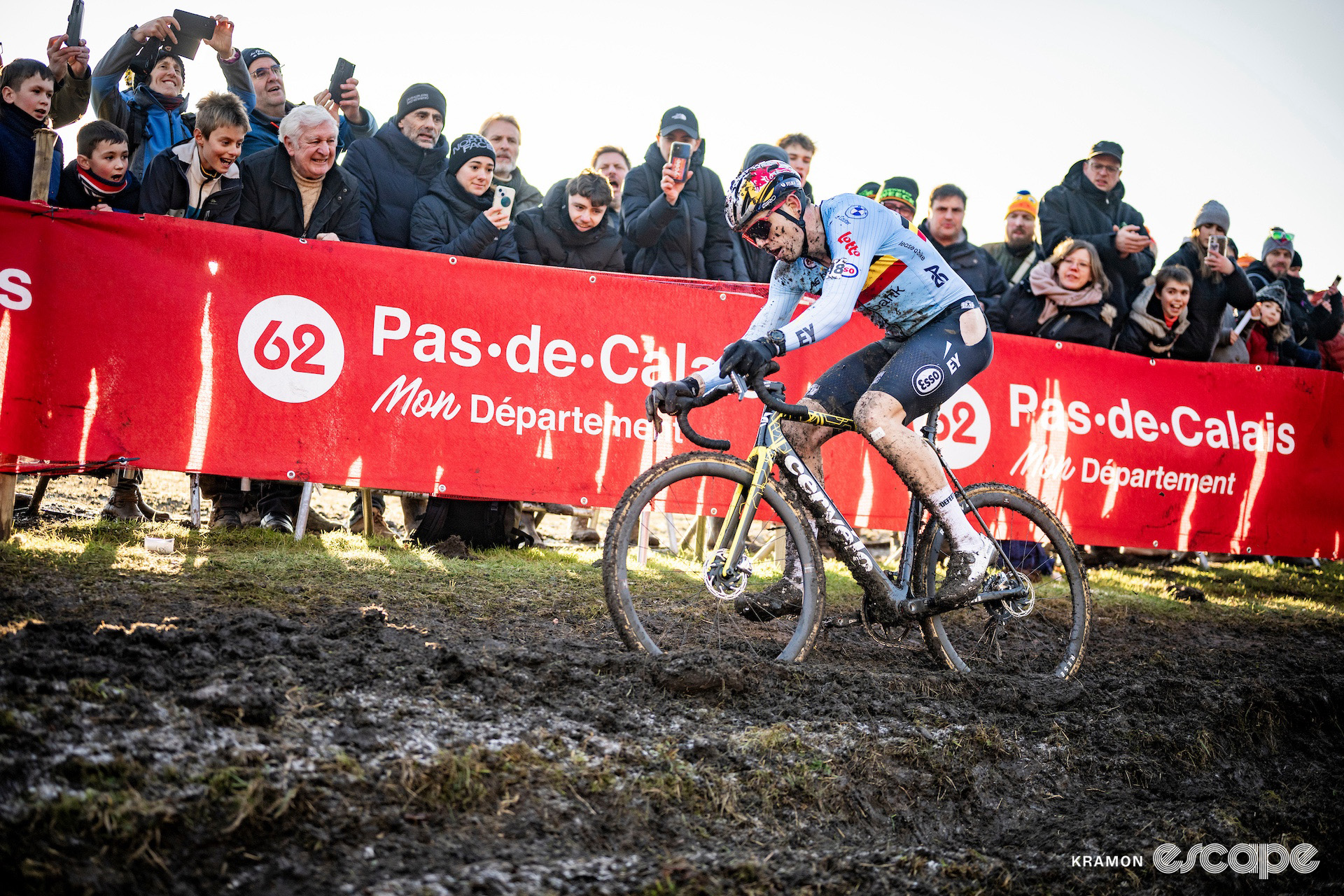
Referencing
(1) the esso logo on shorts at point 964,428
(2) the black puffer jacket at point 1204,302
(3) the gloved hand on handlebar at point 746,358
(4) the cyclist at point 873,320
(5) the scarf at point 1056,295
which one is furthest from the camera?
(2) the black puffer jacket at point 1204,302

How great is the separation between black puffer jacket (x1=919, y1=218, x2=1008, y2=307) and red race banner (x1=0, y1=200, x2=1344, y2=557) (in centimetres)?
88

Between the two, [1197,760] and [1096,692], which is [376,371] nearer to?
→ [1096,692]

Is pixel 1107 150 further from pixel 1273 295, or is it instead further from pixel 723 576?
pixel 723 576

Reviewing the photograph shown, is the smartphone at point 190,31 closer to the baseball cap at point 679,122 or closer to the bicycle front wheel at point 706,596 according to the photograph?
the baseball cap at point 679,122

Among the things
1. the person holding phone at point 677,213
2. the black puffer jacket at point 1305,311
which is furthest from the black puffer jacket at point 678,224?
the black puffer jacket at point 1305,311

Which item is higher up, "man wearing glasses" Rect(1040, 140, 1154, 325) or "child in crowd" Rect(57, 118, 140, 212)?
"man wearing glasses" Rect(1040, 140, 1154, 325)

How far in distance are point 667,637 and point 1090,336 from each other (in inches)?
214

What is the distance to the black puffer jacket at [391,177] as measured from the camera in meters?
7.71

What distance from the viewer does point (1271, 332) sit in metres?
10.1

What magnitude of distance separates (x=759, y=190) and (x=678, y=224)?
3789 millimetres

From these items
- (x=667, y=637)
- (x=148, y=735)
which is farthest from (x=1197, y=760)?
(x=148, y=735)

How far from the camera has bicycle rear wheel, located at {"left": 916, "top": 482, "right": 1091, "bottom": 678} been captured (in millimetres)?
4957

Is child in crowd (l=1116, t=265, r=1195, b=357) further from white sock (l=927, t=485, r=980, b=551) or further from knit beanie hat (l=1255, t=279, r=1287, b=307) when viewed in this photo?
white sock (l=927, t=485, r=980, b=551)

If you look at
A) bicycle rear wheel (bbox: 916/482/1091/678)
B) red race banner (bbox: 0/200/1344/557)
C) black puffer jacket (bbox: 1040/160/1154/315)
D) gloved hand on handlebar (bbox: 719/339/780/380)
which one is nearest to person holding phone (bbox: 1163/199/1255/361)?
black puffer jacket (bbox: 1040/160/1154/315)
